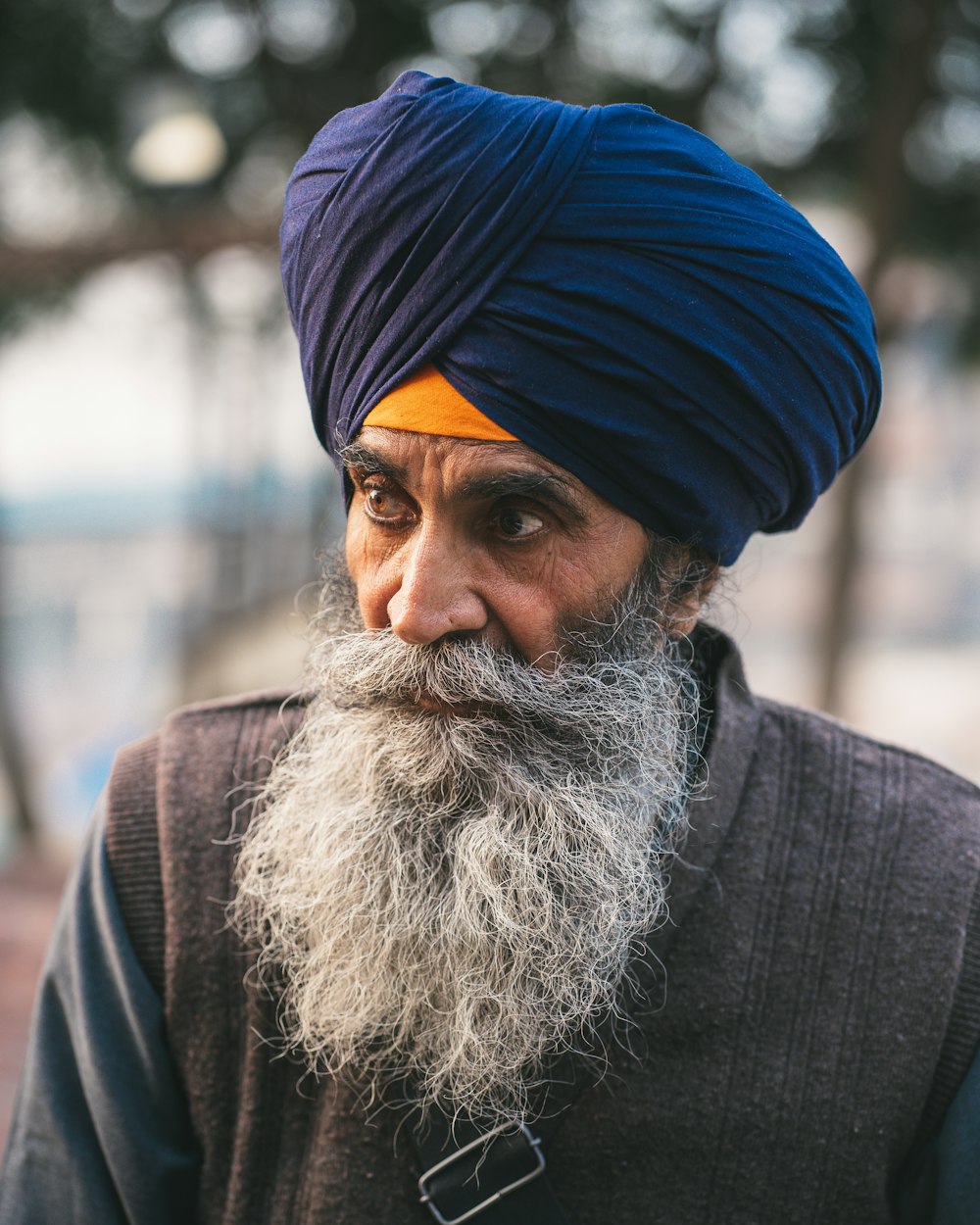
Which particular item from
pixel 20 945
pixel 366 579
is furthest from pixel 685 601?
pixel 20 945

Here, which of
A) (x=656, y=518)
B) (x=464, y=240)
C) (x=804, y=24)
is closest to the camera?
(x=464, y=240)

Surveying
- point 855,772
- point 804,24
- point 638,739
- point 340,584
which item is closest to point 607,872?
point 638,739

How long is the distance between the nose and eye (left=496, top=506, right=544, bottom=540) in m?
0.06

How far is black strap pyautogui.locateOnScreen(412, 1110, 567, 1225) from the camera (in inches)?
60.5

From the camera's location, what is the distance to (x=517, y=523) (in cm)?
152

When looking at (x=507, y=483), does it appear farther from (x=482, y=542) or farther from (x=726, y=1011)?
(x=726, y=1011)

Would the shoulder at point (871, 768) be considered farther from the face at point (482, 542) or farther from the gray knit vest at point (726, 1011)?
the face at point (482, 542)

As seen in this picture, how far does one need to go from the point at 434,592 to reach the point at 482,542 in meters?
0.10

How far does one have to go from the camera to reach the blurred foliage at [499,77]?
5793 mm

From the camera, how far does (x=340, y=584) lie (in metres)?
1.79

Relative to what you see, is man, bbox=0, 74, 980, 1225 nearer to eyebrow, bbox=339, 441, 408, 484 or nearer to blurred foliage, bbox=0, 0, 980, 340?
eyebrow, bbox=339, 441, 408, 484

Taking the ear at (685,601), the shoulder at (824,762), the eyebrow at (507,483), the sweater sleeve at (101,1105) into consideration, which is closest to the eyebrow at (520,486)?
the eyebrow at (507,483)

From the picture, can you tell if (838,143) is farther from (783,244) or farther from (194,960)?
(194,960)

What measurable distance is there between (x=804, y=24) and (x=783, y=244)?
495cm
